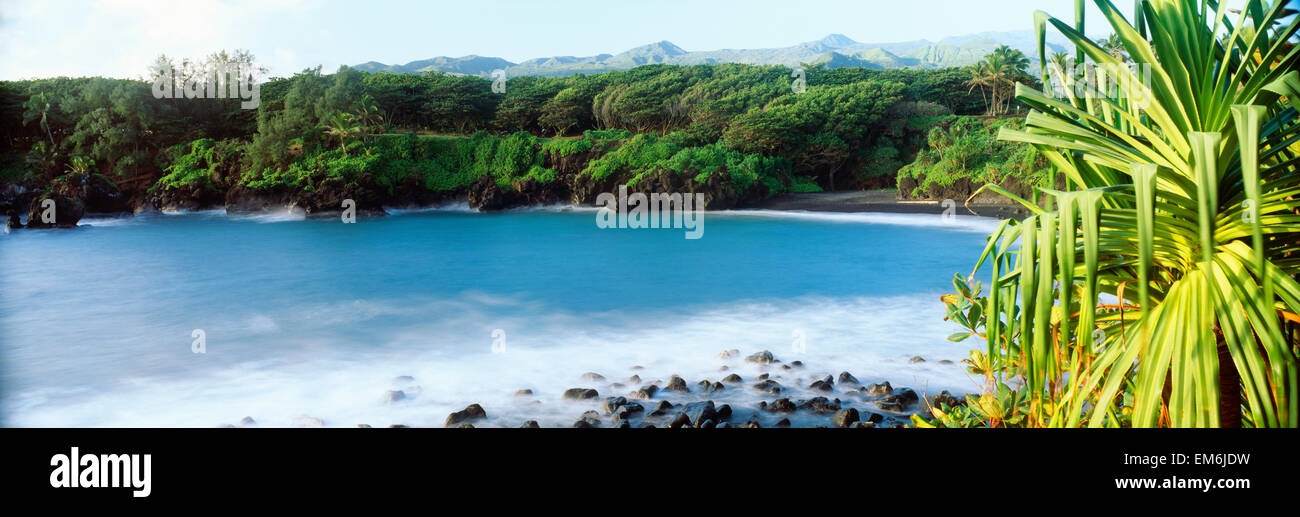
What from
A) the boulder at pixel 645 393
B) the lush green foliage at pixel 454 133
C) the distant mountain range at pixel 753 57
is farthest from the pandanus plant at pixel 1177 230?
the distant mountain range at pixel 753 57

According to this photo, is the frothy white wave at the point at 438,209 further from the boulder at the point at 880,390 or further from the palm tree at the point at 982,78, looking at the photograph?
the boulder at the point at 880,390

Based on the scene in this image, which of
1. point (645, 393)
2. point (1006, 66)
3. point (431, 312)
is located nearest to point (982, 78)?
point (1006, 66)

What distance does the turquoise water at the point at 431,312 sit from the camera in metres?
4.33

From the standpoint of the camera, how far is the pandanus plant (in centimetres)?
95

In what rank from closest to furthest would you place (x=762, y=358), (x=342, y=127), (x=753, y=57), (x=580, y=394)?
(x=580, y=394) → (x=762, y=358) → (x=342, y=127) → (x=753, y=57)

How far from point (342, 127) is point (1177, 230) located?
1895cm

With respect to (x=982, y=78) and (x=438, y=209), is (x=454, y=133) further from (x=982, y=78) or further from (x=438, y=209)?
(x=982, y=78)

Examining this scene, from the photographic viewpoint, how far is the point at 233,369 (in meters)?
5.03

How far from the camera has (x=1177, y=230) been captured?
3.68ft

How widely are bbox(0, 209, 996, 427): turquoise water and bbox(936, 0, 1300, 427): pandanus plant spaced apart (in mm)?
2535

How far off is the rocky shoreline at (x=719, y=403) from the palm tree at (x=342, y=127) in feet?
50.1
